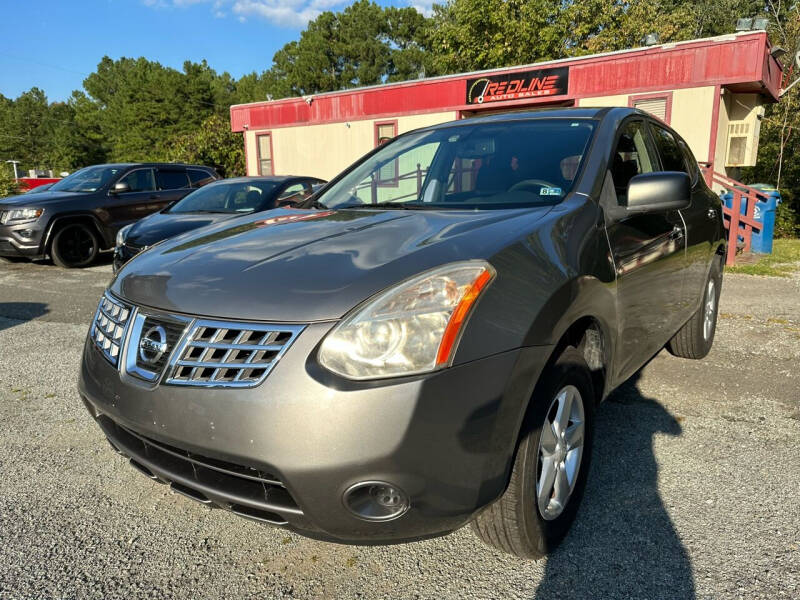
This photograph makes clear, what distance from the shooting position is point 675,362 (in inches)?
171

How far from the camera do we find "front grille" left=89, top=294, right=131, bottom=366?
201 centimetres

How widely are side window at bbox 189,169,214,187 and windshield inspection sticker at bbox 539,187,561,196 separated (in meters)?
9.30

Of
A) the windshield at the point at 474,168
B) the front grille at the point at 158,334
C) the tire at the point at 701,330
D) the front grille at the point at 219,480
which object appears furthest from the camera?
the tire at the point at 701,330

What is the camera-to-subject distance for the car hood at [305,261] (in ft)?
5.64

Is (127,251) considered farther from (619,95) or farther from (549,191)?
(619,95)

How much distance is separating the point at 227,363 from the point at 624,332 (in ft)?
5.55

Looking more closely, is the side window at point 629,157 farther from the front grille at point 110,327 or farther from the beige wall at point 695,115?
the beige wall at point 695,115

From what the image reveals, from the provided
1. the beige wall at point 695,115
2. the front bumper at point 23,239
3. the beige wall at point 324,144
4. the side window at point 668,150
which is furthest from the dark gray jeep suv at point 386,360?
the beige wall at point 324,144

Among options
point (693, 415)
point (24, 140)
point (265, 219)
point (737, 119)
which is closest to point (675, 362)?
point (693, 415)

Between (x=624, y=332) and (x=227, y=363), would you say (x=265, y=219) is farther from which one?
(x=624, y=332)

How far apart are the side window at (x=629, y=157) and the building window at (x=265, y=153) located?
18.9 meters

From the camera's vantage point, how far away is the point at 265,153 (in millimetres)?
21078

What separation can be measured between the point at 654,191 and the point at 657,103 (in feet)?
38.8

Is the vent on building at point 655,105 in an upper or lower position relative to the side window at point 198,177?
upper
